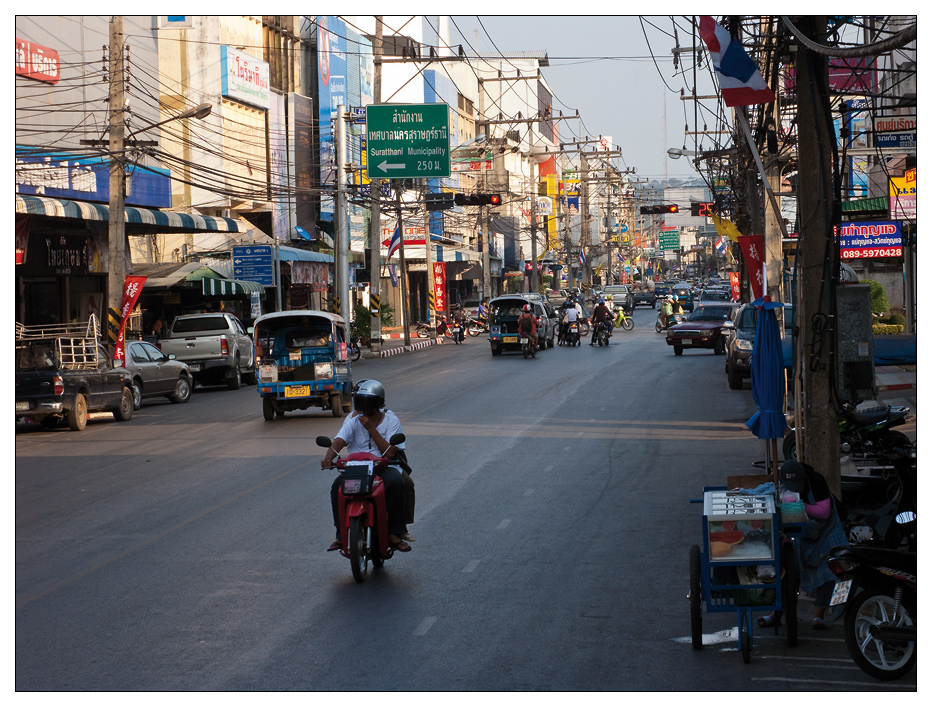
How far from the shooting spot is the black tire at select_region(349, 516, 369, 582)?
873 cm

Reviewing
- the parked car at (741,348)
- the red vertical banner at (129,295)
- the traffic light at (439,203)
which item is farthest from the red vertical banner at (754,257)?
the traffic light at (439,203)

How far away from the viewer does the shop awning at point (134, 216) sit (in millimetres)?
26781

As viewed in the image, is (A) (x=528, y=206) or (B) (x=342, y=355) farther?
(A) (x=528, y=206)

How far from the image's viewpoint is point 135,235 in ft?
123

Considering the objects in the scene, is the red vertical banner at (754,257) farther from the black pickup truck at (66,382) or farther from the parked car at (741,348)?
the black pickup truck at (66,382)

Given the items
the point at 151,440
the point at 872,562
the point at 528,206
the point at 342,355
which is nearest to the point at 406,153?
the point at 342,355

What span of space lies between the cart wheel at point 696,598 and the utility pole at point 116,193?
21.1 m

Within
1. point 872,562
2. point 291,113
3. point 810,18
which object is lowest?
point 872,562

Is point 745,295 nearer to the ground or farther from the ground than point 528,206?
nearer to the ground

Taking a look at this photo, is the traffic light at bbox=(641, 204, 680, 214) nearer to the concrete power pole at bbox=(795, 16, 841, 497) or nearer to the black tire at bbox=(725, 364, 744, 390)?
the black tire at bbox=(725, 364, 744, 390)

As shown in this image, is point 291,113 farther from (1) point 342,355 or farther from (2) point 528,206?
(2) point 528,206

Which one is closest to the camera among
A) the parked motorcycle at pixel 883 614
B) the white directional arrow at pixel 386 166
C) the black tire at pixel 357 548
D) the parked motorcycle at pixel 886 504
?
the parked motorcycle at pixel 883 614

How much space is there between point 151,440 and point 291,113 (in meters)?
35.0

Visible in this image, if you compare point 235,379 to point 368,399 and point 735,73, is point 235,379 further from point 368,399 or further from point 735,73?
point 368,399
